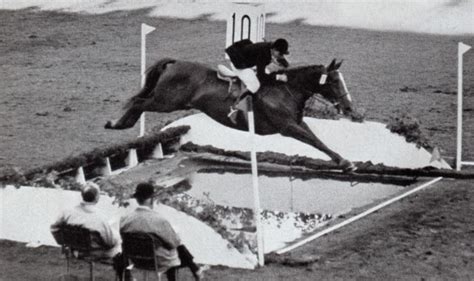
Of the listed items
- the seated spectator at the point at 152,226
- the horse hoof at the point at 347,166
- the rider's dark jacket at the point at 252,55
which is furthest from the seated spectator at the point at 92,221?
the horse hoof at the point at 347,166

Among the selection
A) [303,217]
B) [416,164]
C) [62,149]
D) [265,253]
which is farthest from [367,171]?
[62,149]

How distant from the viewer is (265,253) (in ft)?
25.3

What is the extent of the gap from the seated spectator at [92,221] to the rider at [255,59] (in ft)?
7.64

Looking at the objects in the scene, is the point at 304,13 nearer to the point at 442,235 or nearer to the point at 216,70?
the point at 216,70

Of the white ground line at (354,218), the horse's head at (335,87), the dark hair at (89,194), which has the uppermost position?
the horse's head at (335,87)

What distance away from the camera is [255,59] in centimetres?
860

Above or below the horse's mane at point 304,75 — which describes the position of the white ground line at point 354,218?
below

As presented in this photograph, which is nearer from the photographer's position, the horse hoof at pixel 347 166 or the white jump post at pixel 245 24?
the white jump post at pixel 245 24

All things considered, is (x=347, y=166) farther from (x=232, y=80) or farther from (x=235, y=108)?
(x=232, y=80)

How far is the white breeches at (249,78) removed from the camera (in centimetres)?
876

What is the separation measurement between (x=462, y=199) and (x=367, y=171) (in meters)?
1.25

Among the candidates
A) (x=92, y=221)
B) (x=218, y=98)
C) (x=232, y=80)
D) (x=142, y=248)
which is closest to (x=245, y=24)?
(x=232, y=80)

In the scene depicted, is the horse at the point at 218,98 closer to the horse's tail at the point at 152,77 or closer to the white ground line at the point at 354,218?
the horse's tail at the point at 152,77

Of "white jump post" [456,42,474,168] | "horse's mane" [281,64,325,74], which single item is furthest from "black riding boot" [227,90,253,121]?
"white jump post" [456,42,474,168]
